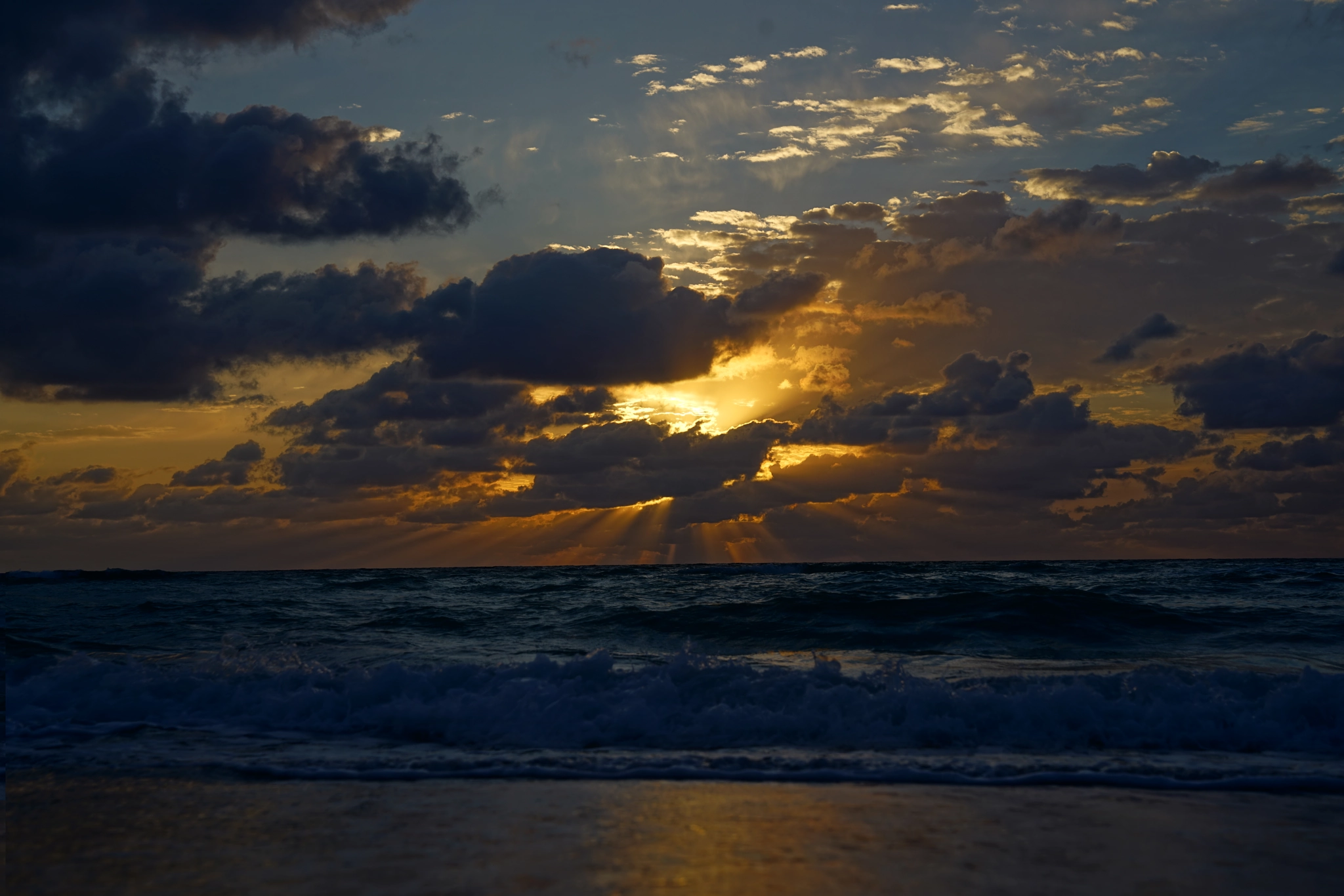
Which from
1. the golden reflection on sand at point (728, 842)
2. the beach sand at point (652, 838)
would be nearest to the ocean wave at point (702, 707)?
the golden reflection on sand at point (728, 842)

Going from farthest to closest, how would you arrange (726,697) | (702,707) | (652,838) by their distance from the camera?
1. (726,697)
2. (702,707)
3. (652,838)

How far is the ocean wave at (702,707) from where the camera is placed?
11.0 m

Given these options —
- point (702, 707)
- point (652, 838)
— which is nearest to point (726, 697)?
point (702, 707)

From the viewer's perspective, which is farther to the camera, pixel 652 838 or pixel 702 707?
pixel 702 707

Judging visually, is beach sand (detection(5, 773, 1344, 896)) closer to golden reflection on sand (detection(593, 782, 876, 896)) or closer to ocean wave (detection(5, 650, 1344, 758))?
golden reflection on sand (detection(593, 782, 876, 896))

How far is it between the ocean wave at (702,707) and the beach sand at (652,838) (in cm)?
242

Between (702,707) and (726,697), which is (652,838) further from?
(726,697)

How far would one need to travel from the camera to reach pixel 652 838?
6859mm

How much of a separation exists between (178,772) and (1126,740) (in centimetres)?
1112

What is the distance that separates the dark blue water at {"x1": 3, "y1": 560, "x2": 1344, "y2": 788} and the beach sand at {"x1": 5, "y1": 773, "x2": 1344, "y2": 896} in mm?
806

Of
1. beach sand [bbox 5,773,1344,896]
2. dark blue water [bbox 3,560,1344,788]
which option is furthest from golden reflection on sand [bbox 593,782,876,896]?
dark blue water [bbox 3,560,1344,788]

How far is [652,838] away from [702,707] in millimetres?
5278

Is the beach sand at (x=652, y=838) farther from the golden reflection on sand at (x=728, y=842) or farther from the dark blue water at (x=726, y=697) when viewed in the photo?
the dark blue water at (x=726, y=697)

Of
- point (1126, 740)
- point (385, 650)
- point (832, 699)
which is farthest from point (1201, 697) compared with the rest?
point (385, 650)
